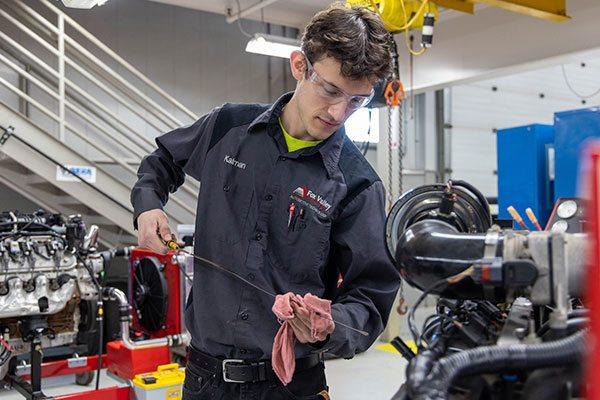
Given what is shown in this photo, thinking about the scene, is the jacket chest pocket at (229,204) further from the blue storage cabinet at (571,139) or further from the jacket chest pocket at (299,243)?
the blue storage cabinet at (571,139)

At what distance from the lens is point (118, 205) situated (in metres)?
5.34

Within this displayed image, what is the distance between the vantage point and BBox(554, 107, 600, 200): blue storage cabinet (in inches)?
152

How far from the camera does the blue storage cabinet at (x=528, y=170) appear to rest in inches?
170

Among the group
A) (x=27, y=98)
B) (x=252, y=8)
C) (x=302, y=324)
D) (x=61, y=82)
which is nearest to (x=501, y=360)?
(x=302, y=324)

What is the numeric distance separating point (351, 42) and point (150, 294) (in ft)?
11.1

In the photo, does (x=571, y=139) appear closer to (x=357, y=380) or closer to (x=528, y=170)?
(x=528, y=170)

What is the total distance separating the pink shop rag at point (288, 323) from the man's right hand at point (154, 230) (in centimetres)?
48

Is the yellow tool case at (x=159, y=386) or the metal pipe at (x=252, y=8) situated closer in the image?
the yellow tool case at (x=159, y=386)

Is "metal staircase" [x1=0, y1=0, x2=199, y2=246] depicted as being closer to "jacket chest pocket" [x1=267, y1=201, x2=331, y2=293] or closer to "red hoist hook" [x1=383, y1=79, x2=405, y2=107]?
"red hoist hook" [x1=383, y1=79, x2=405, y2=107]

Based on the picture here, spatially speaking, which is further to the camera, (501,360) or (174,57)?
(174,57)

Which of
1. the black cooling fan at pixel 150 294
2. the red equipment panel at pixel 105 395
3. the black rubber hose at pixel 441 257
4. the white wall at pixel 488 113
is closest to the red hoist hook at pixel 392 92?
the black cooling fan at pixel 150 294

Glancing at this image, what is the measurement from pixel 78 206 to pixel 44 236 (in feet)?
7.39

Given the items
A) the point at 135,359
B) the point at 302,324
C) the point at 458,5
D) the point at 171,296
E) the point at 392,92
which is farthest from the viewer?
the point at 458,5

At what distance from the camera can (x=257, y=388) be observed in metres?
1.60
